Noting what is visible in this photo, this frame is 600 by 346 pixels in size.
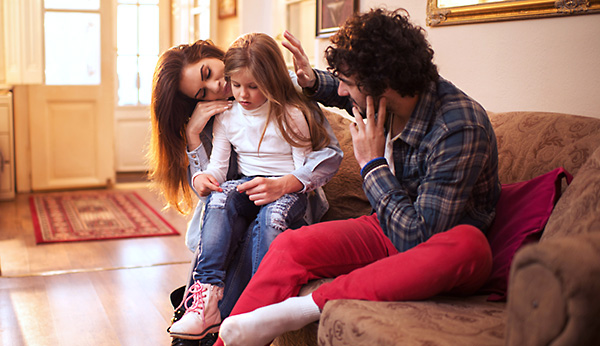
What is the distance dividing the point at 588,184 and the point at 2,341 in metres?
2.01

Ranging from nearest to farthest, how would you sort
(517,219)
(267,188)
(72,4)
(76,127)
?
1. (517,219)
2. (267,188)
3. (72,4)
4. (76,127)

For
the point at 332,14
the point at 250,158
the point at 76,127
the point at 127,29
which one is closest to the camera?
the point at 250,158

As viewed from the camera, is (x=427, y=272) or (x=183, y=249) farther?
(x=183, y=249)

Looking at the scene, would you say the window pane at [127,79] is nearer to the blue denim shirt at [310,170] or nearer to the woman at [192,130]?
the woman at [192,130]

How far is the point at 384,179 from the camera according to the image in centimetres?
150

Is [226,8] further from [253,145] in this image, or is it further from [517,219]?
[517,219]

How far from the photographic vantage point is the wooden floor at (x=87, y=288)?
2.26 m

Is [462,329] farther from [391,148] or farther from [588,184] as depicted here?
[391,148]

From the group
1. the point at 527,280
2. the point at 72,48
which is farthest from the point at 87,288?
the point at 72,48

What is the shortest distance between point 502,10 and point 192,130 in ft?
3.88

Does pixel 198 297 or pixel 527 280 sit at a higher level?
pixel 527 280

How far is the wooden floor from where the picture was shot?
2.26 m

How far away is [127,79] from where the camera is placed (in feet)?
19.5

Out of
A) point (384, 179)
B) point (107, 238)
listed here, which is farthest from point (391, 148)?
point (107, 238)
